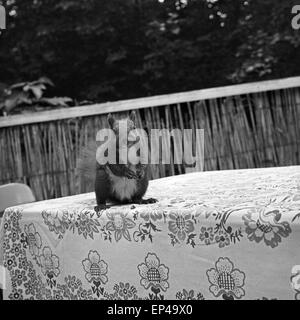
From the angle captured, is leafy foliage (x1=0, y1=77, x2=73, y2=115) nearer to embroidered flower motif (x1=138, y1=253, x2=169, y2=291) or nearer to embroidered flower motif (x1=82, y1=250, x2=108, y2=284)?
embroidered flower motif (x1=82, y1=250, x2=108, y2=284)

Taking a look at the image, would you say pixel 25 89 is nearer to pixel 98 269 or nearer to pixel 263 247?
pixel 98 269

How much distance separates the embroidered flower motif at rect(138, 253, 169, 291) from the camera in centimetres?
129

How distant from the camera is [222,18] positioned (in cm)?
591

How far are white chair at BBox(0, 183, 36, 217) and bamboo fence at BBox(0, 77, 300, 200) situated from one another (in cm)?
144

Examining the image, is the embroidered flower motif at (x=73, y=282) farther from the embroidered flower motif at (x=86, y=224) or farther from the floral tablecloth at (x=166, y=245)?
the embroidered flower motif at (x=86, y=224)

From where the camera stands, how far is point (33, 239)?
1.59 metres

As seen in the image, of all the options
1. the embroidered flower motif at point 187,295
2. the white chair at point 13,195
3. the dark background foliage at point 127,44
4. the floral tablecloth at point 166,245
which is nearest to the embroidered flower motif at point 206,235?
the floral tablecloth at point 166,245

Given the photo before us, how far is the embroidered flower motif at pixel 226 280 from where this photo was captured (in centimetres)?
116

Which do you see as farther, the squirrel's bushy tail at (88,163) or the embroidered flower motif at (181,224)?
the squirrel's bushy tail at (88,163)

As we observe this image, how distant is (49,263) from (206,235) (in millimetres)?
549

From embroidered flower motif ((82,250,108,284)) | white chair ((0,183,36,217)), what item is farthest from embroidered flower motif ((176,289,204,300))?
white chair ((0,183,36,217))

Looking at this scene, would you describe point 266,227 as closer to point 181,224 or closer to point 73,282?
point 181,224

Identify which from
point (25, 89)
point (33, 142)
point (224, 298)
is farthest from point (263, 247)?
point (25, 89)

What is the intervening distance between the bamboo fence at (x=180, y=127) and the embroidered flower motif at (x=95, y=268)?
228 centimetres
